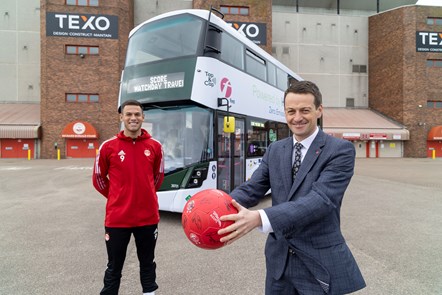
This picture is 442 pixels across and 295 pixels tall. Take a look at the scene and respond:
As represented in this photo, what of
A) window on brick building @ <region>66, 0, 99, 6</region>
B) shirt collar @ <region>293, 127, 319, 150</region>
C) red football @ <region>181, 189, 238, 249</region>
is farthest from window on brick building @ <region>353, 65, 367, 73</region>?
red football @ <region>181, 189, 238, 249</region>

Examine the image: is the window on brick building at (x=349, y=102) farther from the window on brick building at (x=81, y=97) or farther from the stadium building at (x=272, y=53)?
the window on brick building at (x=81, y=97)

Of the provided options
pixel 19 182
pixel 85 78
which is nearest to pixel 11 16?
pixel 85 78

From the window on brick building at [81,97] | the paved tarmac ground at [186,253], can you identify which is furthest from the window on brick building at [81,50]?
the paved tarmac ground at [186,253]

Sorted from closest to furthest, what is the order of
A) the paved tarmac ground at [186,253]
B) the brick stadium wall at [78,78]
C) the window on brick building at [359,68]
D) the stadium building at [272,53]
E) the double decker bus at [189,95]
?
1. the paved tarmac ground at [186,253]
2. the double decker bus at [189,95]
3. the brick stadium wall at [78,78]
4. the stadium building at [272,53]
5. the window on brick building at [359,68]

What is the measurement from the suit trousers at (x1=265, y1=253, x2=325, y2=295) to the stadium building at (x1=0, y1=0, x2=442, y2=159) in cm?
2513

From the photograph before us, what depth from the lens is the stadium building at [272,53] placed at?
79.9 ft

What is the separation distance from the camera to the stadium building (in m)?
24.4

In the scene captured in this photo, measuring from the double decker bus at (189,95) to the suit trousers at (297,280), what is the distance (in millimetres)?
3959

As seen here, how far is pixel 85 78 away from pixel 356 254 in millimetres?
26176

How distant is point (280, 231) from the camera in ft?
4.65

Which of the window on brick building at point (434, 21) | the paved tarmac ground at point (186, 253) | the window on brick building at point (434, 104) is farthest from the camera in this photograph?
the window on brick building at point (434, 104)

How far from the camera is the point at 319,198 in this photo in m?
1.47

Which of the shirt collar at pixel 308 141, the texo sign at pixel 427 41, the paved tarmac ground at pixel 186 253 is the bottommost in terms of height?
the paved tarmac ground at pixel 186 253

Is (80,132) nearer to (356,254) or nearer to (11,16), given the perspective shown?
(11,16)
